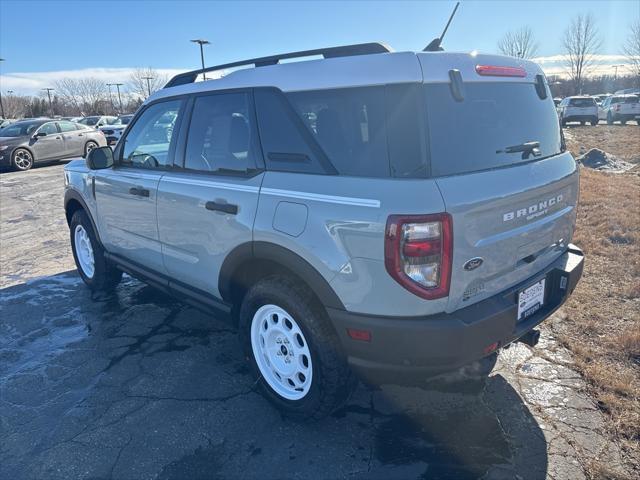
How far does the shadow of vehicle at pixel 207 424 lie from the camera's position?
251 cm

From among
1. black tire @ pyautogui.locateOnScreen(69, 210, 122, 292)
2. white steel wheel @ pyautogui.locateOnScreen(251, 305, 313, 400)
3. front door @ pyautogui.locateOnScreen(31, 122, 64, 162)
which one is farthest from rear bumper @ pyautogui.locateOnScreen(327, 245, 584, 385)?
front door @ pyautogui.locateOnScreen(31, 122, 64, 162)

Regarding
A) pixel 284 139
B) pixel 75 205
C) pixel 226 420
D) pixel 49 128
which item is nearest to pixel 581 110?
pixel 49 128

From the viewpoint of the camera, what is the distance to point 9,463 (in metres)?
2.60

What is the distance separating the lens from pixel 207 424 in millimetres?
2861

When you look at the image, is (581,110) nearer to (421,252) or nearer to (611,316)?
(611,316)

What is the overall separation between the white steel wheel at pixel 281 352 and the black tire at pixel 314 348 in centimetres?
6

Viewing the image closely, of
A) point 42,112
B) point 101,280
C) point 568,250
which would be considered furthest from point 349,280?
point 42,112


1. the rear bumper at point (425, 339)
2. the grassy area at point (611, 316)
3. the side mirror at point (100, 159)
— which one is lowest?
the grassy area at point (611, 316)

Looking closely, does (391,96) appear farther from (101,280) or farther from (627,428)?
(101,280)

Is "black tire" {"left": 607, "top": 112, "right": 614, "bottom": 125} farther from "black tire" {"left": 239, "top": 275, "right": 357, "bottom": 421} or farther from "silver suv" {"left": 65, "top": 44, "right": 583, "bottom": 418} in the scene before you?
"black tire" {"left": 239, "top": 275, "right": 357, "bottom": 421}

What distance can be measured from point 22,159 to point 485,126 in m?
17.5

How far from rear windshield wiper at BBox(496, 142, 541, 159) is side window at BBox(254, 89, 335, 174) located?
0.98 meters

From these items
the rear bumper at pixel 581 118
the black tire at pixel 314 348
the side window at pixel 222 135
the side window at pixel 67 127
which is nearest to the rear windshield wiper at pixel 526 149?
the black tire at pixel 314 348

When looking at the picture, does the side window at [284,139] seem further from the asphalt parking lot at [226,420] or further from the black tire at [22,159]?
the black tire at [22,159]
